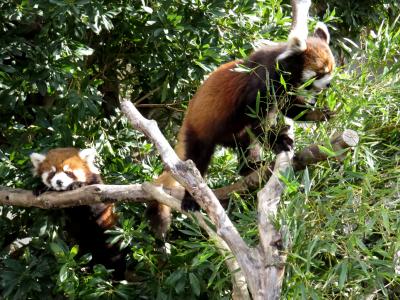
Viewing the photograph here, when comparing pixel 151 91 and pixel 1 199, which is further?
pixel 151 91

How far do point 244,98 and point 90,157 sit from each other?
4.39 feet

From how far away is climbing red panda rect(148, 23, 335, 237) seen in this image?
12.5ft

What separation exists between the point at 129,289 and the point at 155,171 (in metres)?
0.93

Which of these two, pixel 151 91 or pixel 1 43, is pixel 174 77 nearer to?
pixel 151 91

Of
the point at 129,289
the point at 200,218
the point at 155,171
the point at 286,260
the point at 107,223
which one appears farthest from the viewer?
the point at 107,223

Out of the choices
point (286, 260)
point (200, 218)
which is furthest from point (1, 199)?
point (286, 260)

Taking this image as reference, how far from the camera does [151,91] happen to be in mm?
5051

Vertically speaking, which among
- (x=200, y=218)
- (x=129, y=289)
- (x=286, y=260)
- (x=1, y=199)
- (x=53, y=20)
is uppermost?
(x=53, y=20)

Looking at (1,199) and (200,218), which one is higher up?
(200,218)

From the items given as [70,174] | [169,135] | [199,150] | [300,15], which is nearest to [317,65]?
[300,15]

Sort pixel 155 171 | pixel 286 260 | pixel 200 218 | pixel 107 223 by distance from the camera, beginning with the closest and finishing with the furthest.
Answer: pixel 286 260
pixel 200 218
pixel 155 171
pixel 107 223

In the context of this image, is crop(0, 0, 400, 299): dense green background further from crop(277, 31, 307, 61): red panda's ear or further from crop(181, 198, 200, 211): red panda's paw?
crop(277, 31, 307, 61): red panda's ear

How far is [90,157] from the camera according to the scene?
4.69 meters

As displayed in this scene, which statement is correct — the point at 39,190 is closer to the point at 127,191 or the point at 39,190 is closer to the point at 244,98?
the point at 127,191
